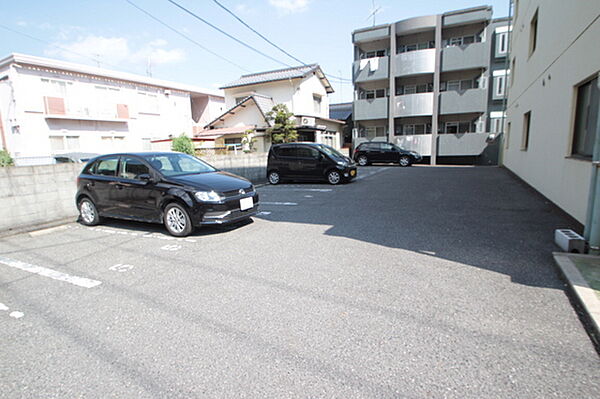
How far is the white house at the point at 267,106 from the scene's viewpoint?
1981 centimetres

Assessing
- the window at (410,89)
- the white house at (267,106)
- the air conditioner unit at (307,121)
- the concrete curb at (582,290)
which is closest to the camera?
→ the concrete curb at (582,290)

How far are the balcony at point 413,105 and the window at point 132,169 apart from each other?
62.0 ft

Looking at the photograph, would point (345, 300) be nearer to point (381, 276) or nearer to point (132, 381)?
point (381, 276)

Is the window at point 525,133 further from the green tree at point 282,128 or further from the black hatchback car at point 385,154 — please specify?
the green tree at point 282,128

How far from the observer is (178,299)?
309 cm

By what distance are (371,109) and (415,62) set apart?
3.91 meters

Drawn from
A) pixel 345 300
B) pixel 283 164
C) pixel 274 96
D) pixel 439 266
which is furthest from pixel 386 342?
pixel 274 96

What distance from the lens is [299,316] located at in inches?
106

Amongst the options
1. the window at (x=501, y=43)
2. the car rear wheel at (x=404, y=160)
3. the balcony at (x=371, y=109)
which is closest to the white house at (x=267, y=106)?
the balcony at (x=371, y=109)

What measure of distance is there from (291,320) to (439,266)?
194 cm

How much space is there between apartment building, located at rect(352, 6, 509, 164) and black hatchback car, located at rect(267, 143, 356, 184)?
11.9 m

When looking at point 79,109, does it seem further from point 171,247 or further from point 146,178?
point 171,247

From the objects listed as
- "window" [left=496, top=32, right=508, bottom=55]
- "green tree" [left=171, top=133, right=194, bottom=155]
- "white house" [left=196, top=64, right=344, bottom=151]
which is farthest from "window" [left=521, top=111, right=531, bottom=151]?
"window" [left=496, top=32, right=508, bottom=55]

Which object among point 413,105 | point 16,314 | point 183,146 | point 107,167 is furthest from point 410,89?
point 16,314
